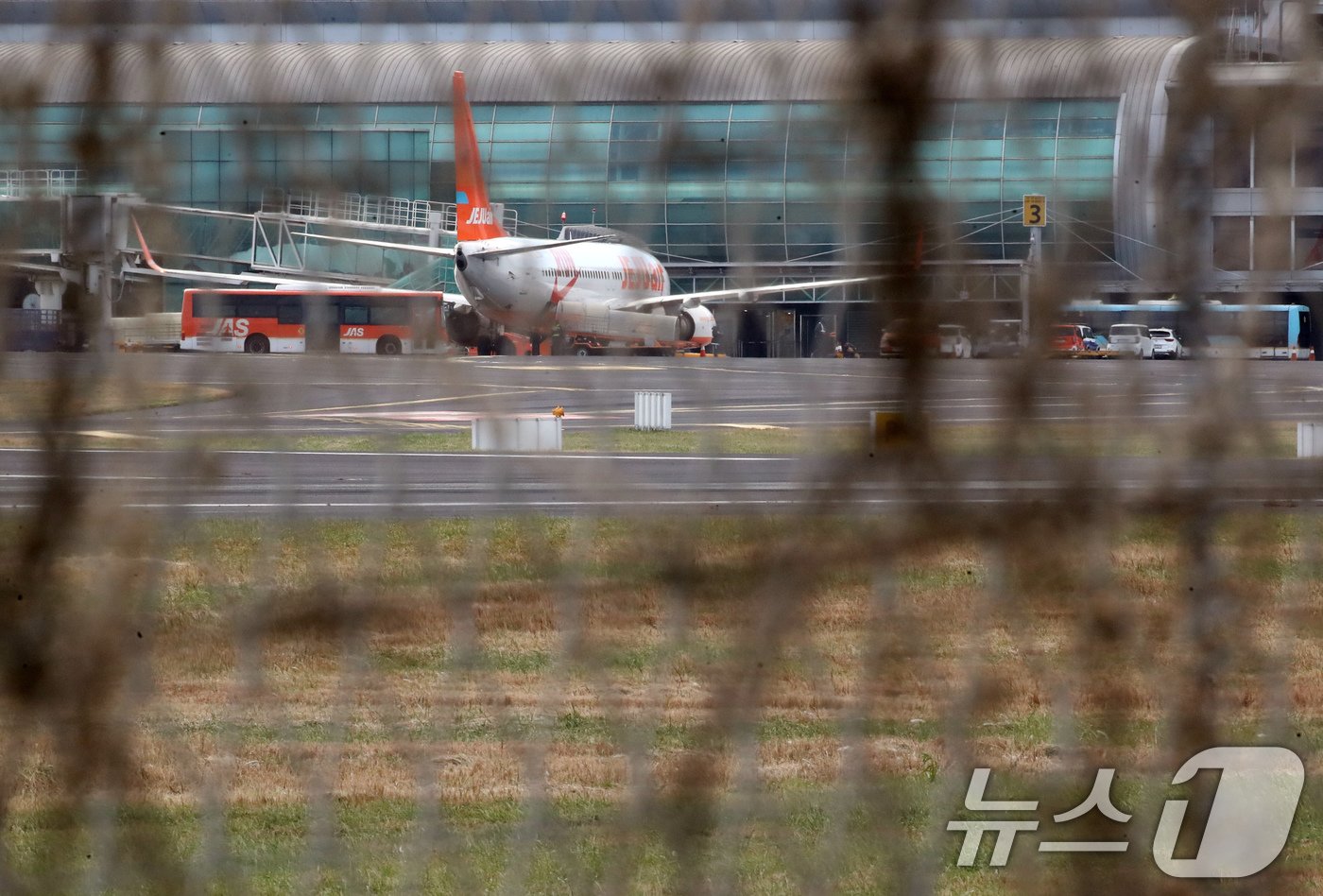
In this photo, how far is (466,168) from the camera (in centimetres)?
130

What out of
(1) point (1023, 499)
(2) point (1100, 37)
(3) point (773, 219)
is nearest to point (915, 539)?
(1) point (1023, 499)

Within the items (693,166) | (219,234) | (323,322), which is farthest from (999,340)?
(219,234)

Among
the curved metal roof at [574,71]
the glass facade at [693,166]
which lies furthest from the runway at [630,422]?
the curved metal roof at [574,71]

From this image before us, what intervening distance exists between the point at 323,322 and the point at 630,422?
0.30m

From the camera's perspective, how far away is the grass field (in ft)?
4.34

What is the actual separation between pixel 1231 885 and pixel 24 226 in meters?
1.32

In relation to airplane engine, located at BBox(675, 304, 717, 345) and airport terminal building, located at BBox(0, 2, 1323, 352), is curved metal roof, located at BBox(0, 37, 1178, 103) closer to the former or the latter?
airport terminal building, located at BBox(0, 2, 1323, 352)

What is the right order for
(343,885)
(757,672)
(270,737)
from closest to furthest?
(757,672) → (270,737) → (343,885)

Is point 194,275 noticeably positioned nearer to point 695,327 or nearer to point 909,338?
point 695,327

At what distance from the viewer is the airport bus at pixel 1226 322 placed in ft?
4.06

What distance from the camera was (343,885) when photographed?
5.83 ft

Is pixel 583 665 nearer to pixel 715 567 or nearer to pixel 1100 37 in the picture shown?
pixel 715 567

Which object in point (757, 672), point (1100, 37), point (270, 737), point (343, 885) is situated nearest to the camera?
point (1100, 37)

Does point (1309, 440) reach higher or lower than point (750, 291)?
lower
